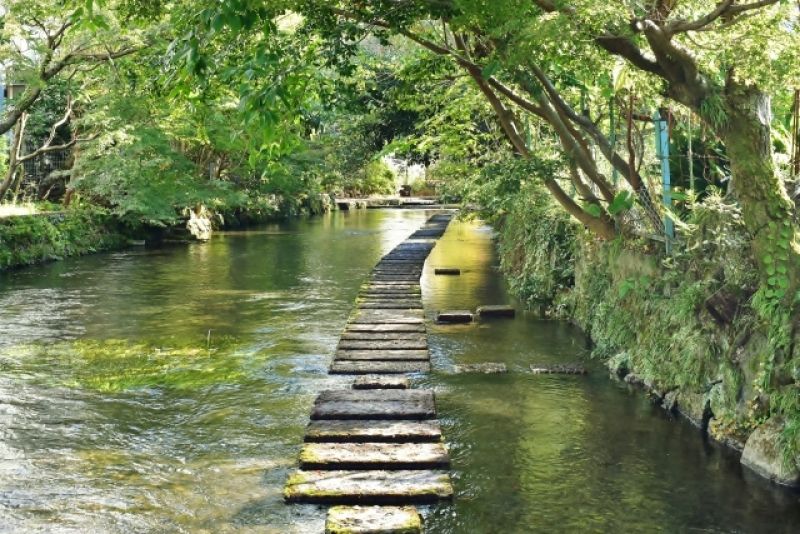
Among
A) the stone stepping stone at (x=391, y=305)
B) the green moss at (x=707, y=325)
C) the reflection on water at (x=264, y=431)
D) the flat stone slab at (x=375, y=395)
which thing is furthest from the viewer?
the stone stepping stone at (x=391, y=305)

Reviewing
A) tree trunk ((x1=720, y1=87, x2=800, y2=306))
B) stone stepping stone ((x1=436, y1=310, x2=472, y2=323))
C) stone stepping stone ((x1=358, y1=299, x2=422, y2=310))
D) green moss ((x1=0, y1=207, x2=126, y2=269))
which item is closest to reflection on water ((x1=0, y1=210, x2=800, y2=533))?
stone stepping stone ((x1=436, y1=310, x2=472, y2=323))

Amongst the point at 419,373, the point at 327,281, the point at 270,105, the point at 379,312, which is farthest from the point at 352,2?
the point at 327,281

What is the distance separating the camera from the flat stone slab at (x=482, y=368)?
1041 centimetres

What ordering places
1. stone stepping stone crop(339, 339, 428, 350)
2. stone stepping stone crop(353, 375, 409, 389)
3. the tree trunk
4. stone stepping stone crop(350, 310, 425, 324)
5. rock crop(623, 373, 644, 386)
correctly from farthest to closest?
stone stepping stone crop(350, 310, 425, 324) < stone stepping stone crop(339, 339, 428, 350) < rock crop(623, 373, 644, 386) < stone stepping stone crop(353, 375, 409, 389) < the tree trunk

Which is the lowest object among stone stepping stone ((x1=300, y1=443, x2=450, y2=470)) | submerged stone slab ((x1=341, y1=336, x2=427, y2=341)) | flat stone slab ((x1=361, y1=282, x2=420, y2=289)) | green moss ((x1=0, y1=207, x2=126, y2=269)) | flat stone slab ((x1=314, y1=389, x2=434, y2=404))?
stone stepping stone ((x1=300, y1=443, x2=450, y2=470))

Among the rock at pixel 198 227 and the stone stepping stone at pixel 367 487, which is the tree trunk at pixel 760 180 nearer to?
the stone stepping stone at pixel 367 487

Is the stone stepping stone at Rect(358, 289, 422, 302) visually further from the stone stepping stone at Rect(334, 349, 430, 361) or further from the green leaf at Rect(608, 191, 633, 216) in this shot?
the green leaf at Rect(608, 191, 633, 216)

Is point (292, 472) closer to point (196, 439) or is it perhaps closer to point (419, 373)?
point (196, 439)

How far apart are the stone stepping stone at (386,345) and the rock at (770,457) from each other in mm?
4724

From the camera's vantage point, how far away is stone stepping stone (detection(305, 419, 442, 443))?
7.23 metres

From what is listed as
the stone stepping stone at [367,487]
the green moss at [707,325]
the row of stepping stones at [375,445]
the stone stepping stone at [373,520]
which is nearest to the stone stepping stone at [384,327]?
the row of stepping stones at [375,445]

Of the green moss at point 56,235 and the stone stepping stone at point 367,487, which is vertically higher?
the green moss at point 56,235

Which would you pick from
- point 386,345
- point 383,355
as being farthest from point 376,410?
point 386,345

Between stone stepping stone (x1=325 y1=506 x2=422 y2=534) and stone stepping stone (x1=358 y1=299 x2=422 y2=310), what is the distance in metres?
8.10
